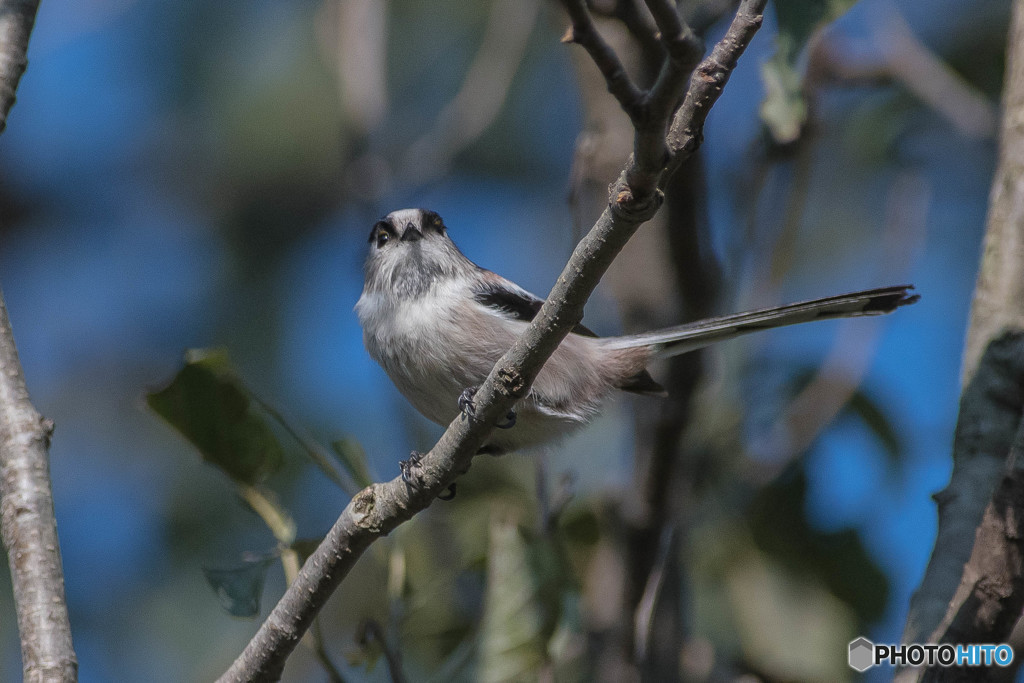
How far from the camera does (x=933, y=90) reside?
4.19 metres

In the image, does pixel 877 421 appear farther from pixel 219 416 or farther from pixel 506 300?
pixel 219 416

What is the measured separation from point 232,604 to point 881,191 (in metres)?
4.70

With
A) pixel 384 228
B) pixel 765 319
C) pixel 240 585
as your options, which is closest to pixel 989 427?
pixel 765 319

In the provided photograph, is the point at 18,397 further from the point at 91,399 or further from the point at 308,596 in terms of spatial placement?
the point at 91,399

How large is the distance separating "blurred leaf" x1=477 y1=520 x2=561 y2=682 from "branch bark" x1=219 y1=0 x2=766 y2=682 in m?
0.71

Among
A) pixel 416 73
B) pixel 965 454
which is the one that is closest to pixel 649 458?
pixel 965 454

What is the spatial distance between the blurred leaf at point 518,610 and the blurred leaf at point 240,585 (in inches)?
28.9

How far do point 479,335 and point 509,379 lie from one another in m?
1.16

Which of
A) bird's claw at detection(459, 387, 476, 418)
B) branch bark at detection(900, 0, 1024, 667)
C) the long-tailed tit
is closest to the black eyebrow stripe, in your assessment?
the long-tailed tit

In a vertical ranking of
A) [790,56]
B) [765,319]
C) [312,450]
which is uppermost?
[790,56]

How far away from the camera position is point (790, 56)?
2.49 metres

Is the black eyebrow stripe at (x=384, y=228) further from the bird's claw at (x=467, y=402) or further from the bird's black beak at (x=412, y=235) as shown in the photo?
the bird's claw at (x=467, y=402)

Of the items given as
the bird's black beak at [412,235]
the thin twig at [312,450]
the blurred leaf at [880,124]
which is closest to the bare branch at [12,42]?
the thin twig at [312,450]

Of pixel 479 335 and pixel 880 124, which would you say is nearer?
pixel 479 335
